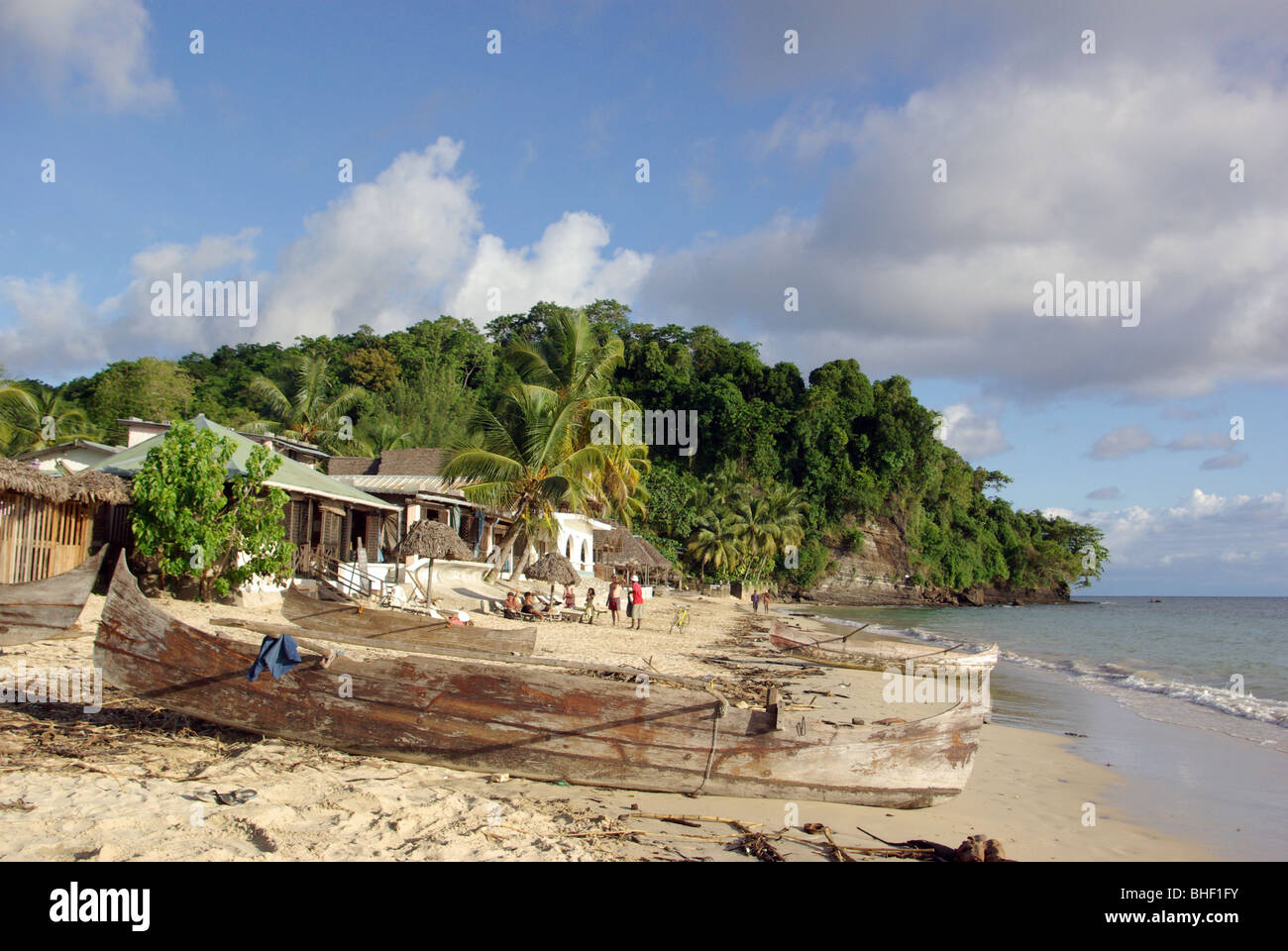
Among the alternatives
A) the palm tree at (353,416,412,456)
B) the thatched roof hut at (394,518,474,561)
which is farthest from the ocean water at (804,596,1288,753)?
the palm tree at (353,416,412,456)

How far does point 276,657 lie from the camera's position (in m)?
6.21

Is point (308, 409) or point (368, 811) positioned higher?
point (308, 409)

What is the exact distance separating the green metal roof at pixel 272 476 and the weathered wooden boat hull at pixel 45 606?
12.6 feet

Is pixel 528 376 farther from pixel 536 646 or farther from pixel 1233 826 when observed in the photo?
pixel 1233 826

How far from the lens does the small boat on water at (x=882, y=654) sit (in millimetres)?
16045

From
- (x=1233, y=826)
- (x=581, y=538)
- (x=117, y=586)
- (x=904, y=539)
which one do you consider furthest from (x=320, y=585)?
(x=904, y=539)

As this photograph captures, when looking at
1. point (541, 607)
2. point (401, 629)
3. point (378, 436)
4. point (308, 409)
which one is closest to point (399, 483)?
point (541, 607)

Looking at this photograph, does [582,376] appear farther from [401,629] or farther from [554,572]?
[401,629]

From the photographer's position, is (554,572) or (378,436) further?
(378,436)

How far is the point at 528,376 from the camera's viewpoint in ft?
76.2

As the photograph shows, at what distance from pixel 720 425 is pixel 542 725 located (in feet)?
143

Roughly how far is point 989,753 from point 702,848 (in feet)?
19.1

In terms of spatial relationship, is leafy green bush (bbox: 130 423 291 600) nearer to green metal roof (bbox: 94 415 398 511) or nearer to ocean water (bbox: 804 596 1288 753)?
green metal roof (bbox: 94 415 398 511)

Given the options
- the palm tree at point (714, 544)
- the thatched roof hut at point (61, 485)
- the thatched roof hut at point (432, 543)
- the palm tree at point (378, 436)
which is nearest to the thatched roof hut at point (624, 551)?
the palm tree at point (714, 544)
